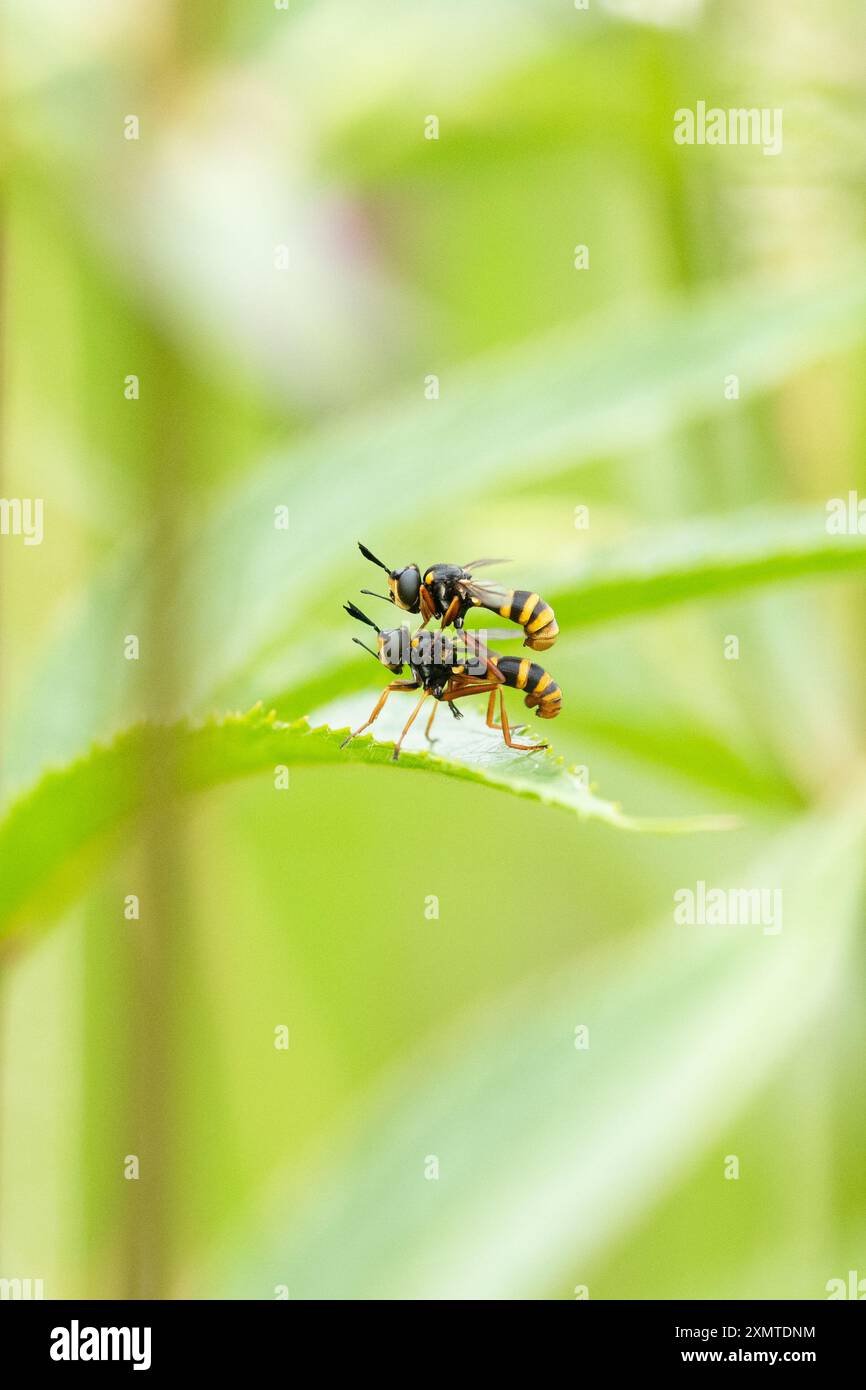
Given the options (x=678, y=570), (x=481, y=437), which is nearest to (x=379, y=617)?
(x=481, y=437)

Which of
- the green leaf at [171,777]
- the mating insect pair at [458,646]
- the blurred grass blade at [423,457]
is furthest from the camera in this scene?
the mating insect pair at [458,646]

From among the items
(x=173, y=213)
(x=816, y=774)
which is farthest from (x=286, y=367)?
(x=816, y=774)

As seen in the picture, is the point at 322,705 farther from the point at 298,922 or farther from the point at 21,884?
the point at 298,922

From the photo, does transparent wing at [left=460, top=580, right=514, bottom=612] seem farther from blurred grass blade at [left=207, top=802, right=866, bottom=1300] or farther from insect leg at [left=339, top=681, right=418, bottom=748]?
blurred grass blade at [left=207, top=802, right=866, bottom=1300]

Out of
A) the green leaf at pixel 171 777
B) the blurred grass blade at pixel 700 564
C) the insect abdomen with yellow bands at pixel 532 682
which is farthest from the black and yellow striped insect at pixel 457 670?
the green leaf at pixel 171 777

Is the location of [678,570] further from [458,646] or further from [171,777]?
[171,777]

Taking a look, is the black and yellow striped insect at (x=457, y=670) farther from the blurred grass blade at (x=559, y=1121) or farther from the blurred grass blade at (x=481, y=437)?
the blurred grass blade at (x=559, y=1121)
